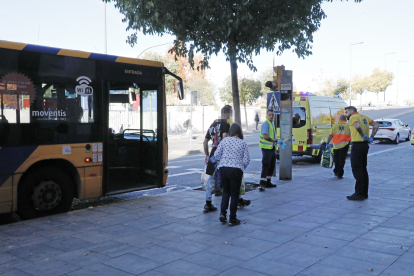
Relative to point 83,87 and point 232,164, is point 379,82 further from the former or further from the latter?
point 232,164

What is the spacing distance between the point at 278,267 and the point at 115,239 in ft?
7.78

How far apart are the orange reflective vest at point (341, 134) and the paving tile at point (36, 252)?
8064 mm

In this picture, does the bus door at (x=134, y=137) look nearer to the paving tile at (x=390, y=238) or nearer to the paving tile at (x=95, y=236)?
the paving tile at (x=95, y=236)

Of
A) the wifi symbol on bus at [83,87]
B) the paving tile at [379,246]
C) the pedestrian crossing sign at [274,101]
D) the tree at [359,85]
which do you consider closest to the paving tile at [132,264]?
the paving tile at [379,246]

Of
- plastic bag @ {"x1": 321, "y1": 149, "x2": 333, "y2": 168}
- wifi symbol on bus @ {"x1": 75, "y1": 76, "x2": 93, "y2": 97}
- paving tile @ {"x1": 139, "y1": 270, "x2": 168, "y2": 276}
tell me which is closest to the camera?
paving tile @ {"x1": 139, "y1": 270, "x2": 168, "y2": 276}

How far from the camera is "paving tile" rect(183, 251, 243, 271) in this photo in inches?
173

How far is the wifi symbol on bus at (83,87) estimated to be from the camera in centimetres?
725

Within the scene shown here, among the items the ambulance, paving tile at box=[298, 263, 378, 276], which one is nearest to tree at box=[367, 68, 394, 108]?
the ambulance

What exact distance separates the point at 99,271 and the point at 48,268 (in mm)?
612

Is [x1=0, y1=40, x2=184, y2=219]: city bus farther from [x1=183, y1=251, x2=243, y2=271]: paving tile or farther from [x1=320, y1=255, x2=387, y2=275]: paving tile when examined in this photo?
[x1=320, y1=255, x2=387, y2=275]: paving tile

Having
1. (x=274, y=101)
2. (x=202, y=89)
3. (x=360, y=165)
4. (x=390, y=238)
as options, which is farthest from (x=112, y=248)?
(x=202, y=89)

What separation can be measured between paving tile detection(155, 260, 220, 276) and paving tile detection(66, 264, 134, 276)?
1.37 feet

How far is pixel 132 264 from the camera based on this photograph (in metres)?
4.51

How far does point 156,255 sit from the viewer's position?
4.80 m
